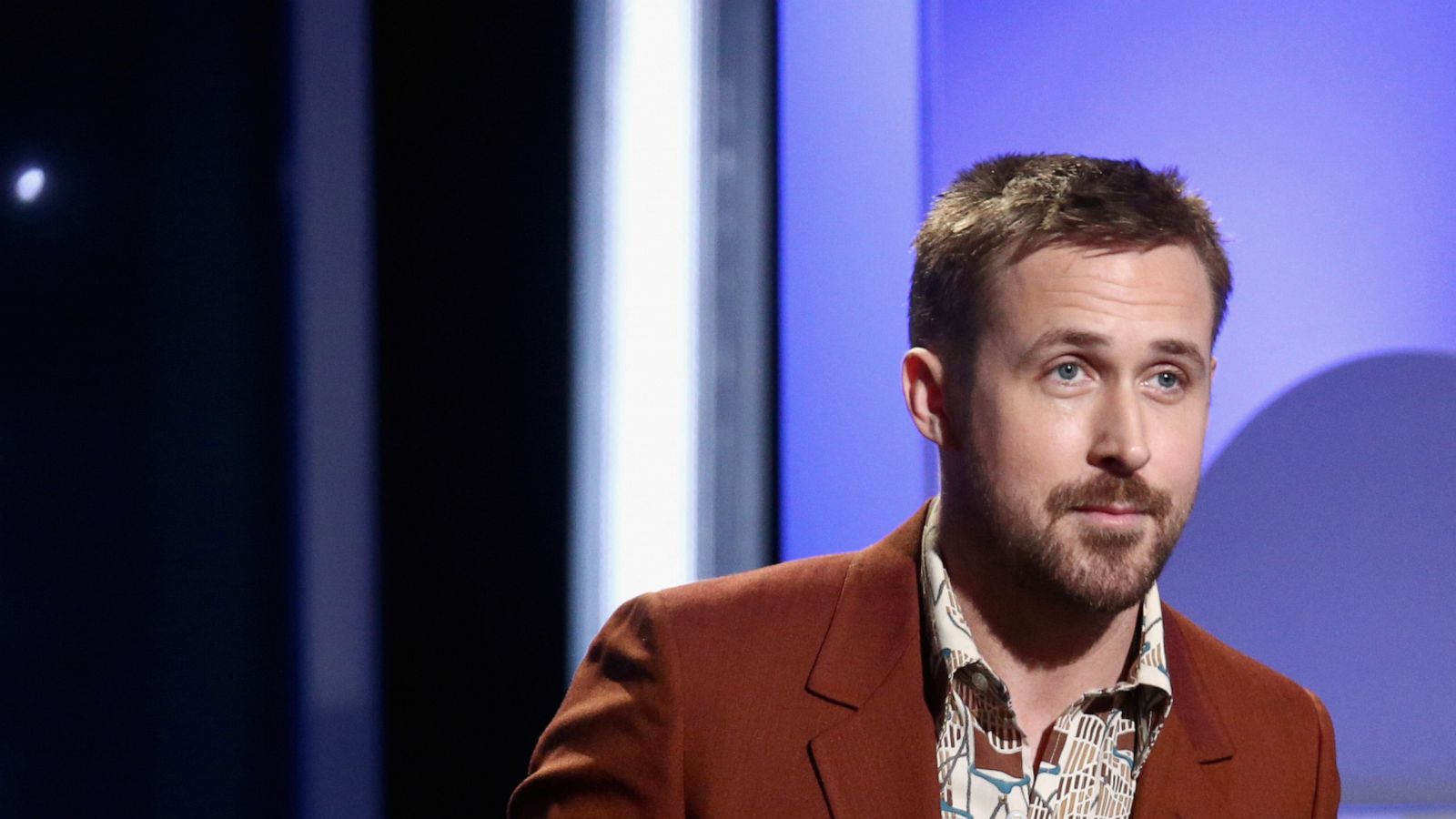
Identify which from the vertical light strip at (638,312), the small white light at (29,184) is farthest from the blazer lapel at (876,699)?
the small white light at (29,184)

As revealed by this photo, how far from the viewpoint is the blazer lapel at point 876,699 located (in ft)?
4.71

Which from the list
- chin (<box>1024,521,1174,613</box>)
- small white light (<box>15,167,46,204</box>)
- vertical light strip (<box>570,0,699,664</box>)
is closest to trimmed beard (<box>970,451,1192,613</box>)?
chin (<box>1024,521,1174,613</box>)

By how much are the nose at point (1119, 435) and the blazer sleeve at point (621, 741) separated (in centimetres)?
51

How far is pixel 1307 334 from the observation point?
2186 millimetres

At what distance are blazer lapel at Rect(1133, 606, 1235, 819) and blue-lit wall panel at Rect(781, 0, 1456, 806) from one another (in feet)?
2.01

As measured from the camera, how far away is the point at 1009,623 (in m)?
1.55

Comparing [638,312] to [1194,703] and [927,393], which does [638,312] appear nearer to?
[927,393]

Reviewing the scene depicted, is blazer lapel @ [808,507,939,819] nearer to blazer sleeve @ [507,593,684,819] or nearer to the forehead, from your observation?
blazer sleeve @ [507,593,684,819]

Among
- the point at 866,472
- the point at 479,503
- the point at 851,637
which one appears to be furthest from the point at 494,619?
the point at 851,637

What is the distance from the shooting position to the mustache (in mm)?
1447

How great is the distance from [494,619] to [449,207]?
70 centimetres

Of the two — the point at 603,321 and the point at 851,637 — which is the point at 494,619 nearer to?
the point at 603,321

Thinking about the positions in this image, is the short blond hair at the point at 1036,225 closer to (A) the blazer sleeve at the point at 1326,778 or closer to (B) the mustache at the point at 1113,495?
(B) the mustache at the point at 1113,495

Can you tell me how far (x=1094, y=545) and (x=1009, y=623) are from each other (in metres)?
0.15
